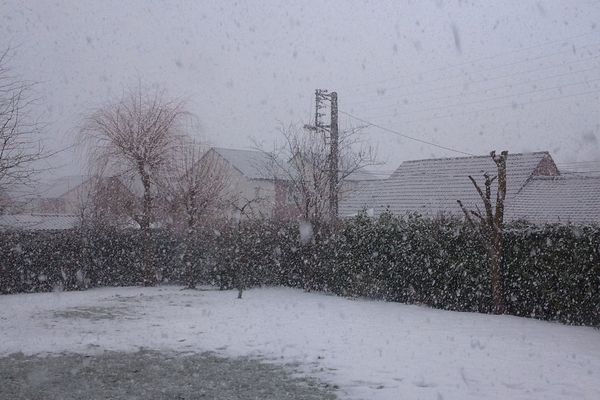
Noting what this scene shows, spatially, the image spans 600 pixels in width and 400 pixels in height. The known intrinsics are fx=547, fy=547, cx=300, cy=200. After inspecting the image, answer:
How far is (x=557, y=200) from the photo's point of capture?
78.6 feet

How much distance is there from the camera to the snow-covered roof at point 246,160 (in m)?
41.7

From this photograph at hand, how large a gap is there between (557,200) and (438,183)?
5.84 m

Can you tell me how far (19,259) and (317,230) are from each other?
8509mm

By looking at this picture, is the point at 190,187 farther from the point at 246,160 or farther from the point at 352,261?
the point at 246,160

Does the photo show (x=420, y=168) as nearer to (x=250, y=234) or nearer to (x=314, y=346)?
(x=250, y=234)

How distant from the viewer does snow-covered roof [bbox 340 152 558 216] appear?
26.1 m

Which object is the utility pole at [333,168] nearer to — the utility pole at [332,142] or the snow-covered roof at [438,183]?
the utility pole at [332,142]

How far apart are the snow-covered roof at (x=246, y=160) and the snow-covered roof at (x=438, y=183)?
40.4ft

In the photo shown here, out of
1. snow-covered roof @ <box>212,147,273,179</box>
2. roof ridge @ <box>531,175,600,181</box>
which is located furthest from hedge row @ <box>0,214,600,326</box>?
snow-covered roof @ <box>212,147,273,179</box>

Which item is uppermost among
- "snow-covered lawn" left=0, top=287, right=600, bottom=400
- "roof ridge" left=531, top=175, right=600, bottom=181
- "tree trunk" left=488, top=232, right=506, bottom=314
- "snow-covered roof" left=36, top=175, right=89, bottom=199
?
"snow-covered roof" left=36, top=175, right=89, bottom=199

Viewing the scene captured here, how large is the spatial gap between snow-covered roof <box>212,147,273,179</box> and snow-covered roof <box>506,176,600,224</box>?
20.2 meters

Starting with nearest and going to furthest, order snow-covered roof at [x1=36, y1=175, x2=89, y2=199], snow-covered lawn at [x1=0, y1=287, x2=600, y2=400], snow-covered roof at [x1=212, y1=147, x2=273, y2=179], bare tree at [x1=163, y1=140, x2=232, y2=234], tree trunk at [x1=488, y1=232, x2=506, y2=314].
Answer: snow-covered lawn at [x1=0, y1=287, x2=600, y2=400] < tree trunk at [x1=488, y1=232, x2=506, y2=314] < bare tree at [x1=163, y1=140, x2=232, y2=234] < snow-covered roof at [x1=212, y1=147, x2=273, y2=179] < snow-covered roof at [x1=36, y1=175, x2=89, y2=199]

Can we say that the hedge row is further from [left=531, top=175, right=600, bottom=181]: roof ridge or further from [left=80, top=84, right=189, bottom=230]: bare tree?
[left=531, top=175, right=600, bottom=181]: roof ridge

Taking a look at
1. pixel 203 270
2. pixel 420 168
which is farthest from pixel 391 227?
pixel 420 168
